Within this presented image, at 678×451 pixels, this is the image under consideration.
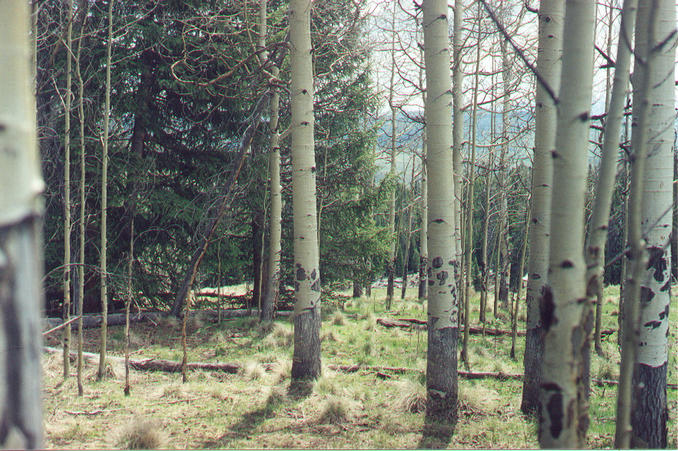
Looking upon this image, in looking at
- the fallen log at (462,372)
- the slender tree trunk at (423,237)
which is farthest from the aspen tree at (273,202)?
the slender tree trunk at (423,237)

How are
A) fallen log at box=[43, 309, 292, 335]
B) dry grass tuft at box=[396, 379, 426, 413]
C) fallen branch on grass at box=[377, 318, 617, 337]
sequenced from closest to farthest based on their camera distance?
dry grass tuft at box=[396, 379, 426, 413] < fallen log at box=[43, 309, 292, 335] < fallen branch on grass at box=[377, 318, 617, 337]

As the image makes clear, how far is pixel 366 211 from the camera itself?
13500 mm

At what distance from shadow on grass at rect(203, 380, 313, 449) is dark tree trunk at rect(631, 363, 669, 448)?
305 centimetres

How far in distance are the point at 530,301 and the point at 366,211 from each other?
27.8ft

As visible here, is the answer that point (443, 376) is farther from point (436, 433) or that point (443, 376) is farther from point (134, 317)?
point (134, 317)

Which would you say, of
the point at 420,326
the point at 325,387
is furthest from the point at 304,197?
the point at 420,326

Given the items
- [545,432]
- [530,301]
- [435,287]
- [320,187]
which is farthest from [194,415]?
[320,187]

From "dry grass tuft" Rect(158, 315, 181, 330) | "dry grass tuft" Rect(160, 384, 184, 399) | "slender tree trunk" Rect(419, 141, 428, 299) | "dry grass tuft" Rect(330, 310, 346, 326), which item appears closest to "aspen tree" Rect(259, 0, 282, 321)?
"dry grass tuft" Rect(330, 310, 346, 326)

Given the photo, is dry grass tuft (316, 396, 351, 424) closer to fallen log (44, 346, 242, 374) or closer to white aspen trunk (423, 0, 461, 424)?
white aspen trunk (423, 0, 461, 424)

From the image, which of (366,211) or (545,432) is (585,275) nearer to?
(545,432)

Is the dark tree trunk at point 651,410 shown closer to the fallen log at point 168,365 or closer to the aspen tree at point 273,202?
the fallen log at point 168,365

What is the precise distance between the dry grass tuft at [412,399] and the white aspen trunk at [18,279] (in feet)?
15.9

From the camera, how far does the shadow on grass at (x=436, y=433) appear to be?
14.2ft

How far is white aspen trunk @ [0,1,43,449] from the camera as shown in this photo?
68cm
